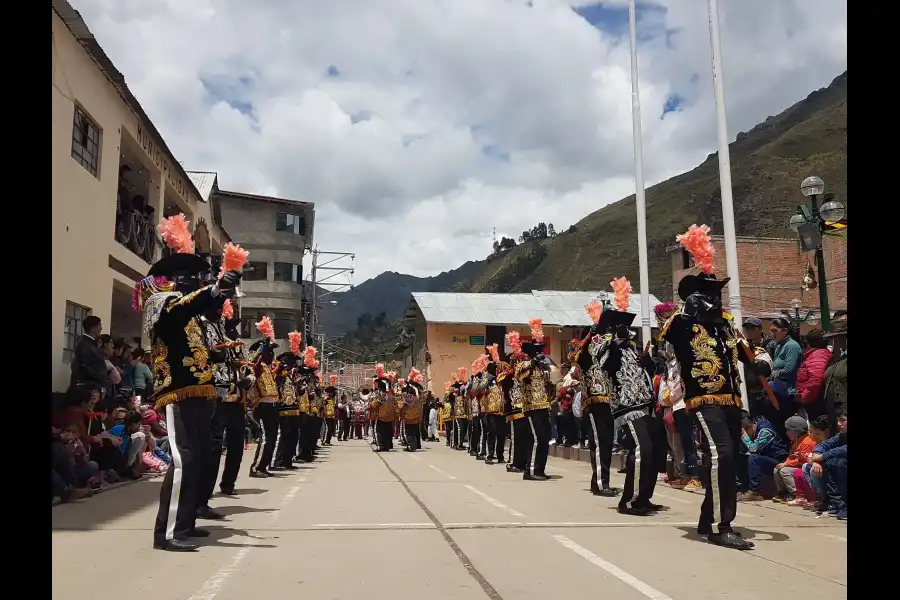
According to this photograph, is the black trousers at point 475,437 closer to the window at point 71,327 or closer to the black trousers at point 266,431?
the black trousers at point 266,431

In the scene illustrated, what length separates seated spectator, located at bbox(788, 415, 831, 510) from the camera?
8.52 m

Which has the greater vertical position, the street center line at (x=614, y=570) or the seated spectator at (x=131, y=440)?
the seated spectator at (x=131, y=440)

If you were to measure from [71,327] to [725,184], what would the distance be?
12.0 metres

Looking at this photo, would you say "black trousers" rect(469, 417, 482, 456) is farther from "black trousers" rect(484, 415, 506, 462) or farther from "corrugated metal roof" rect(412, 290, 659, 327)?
"corrugated metal roof" rect(412, 290, 659, 327)

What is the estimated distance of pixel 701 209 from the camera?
11956 cm

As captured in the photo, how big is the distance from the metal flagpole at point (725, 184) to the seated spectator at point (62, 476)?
8849mm

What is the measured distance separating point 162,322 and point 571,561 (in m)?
3.85

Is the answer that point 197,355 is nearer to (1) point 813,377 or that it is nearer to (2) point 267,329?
(2) point 267,329

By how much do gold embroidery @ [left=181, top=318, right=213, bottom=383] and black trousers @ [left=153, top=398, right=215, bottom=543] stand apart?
22 cm

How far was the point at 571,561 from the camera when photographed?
557 centimetres

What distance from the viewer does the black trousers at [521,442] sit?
42.9 ft

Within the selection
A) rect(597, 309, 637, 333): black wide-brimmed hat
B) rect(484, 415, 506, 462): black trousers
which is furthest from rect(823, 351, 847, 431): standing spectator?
rect(484, 415, 506, 462): black trousers

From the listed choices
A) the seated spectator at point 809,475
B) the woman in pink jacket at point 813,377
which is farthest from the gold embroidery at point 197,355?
the woman in pink jacket at point 813,377
